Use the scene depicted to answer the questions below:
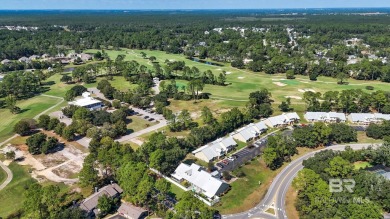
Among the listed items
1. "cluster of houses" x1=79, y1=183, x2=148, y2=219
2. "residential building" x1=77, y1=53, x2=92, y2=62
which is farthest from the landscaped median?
"residential building" x1=77, y1=53, x2=92, y2=62

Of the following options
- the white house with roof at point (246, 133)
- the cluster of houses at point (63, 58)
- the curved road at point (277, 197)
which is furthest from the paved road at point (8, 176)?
the cluster of houses at point (63, 58)

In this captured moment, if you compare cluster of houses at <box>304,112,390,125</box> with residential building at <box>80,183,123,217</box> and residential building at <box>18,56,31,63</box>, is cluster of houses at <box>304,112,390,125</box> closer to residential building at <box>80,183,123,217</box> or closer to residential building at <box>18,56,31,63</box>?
residential building at <box>80,183,123,217</box>

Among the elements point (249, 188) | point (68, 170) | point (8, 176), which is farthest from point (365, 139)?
point (8, 176)

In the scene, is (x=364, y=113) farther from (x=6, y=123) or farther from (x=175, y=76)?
(x=6, y=123)

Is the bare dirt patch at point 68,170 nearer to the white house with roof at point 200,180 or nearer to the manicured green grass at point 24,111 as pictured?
the white house with roof at point 200,180

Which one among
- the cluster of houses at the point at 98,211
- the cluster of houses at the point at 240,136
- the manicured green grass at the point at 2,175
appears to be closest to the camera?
the cluster of houses at the point at 98,211

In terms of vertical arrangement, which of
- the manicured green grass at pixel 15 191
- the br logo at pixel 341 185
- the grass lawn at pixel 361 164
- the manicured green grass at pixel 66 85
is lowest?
the manicured green grass at pixel 15 191
